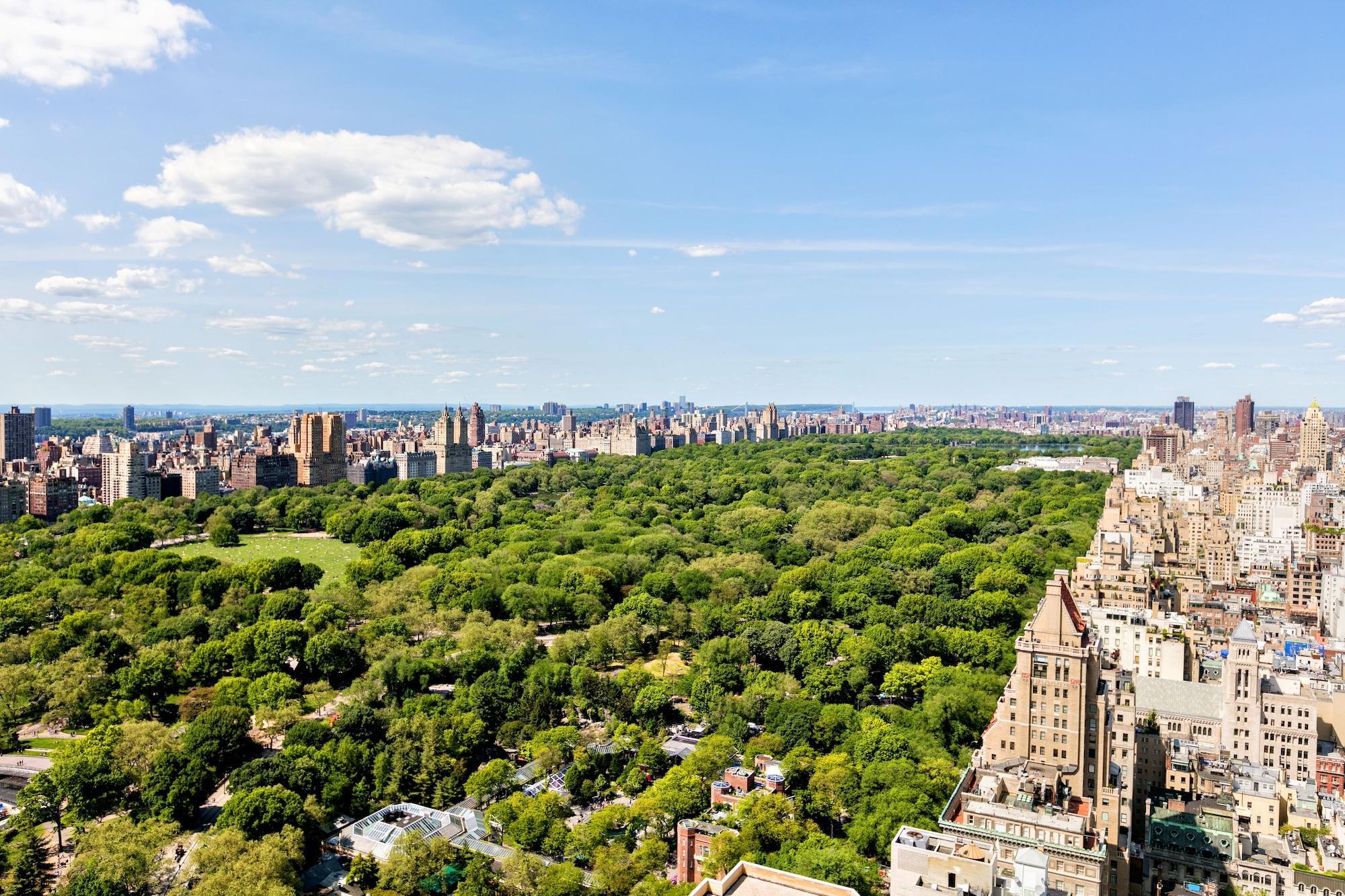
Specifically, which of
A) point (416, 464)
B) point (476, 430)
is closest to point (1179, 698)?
point (416, 464)

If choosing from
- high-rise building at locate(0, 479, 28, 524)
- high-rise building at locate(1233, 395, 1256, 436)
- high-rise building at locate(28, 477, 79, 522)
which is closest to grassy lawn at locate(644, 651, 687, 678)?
high-rise building at locate(28, 477, 79, 522)

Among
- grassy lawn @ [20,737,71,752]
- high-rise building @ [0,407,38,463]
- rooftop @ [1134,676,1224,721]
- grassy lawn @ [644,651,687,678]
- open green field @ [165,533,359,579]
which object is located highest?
→ high-rise building @ [0,407,38,463]

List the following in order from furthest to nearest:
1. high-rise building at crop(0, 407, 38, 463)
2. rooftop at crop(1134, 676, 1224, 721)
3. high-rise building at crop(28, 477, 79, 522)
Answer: high-rise building at crop(0, 407, 38, 463) → high-rise building at crop(28, 477, 79, 522) → rooftop at crop(1134, 676, 1224, 721)

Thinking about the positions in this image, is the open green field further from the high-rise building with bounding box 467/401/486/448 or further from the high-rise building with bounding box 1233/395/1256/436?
the high-rise building with bounding box 1233/395/1256/436

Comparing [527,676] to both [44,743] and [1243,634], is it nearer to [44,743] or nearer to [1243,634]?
[44,743]

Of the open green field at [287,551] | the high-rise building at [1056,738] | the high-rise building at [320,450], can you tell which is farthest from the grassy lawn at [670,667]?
the high-rise building at [320,450]

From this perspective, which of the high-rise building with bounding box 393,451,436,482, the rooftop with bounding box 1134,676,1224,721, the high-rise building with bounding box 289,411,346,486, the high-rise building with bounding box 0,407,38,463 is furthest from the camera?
the high-rise building with bounding box 0,407,38,463

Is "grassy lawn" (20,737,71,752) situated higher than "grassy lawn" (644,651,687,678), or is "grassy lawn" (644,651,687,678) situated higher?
"grassy lawn" (644,651,687,678)
